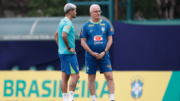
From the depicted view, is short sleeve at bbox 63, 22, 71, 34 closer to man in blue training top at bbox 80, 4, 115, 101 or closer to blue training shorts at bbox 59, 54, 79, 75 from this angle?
man in blue training top at bbox 80, 4, 115, 101

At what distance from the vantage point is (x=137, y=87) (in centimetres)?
761

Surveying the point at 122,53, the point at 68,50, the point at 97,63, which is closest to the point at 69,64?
the point at 68,50

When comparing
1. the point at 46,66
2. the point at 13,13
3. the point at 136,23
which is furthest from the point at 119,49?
the point at 13,13

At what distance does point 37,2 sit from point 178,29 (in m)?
8.91

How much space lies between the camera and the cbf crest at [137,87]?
7.54 meters

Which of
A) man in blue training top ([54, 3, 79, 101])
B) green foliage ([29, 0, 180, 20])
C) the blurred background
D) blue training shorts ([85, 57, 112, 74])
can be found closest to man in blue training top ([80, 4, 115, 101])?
blue training shorts ([85, 57, 112, 74])

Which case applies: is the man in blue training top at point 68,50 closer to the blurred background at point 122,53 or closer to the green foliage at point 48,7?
the blurred background at point 122,53

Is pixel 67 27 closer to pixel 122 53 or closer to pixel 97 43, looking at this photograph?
pixel 97 43

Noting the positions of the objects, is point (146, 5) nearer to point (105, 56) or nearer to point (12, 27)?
point (12, 27)

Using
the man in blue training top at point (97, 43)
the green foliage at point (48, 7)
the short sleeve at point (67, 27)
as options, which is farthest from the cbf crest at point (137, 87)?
the green foliage at point (48, 7)

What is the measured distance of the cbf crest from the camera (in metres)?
7.54

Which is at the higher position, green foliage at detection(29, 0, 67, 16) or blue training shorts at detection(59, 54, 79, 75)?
blue training shorts at detection(59, 54, 79, 75)

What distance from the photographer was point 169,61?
1101 centimetres

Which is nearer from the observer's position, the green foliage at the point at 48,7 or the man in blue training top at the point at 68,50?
the man in blue training top at the point at 68,50
